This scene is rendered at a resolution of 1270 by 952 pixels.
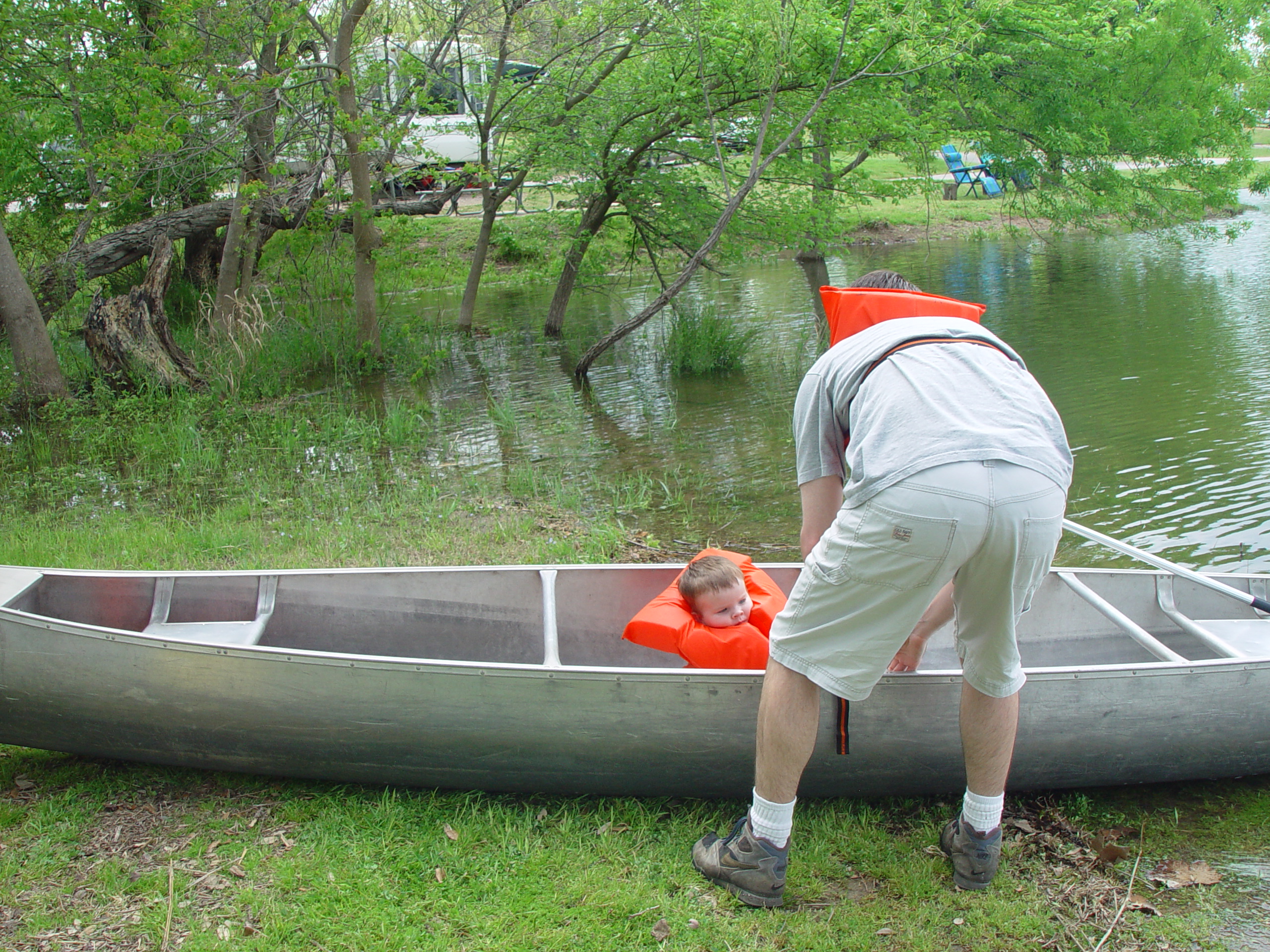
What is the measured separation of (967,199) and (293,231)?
16.6 metres

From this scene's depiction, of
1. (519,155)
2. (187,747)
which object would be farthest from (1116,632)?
(519,155)

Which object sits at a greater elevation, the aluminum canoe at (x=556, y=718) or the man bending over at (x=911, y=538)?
the man bending over at (x=911, y=538)

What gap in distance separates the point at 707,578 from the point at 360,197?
7249 millimetres

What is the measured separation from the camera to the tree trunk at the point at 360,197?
8.36 meters

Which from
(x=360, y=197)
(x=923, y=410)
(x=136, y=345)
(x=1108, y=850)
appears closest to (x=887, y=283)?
(x=923, y=410)

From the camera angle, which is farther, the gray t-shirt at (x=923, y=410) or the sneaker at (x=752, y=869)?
the sneaker at (x=752, y=869)

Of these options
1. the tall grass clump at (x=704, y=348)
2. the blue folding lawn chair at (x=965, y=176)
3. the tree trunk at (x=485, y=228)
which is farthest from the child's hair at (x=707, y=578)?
the blue folding lawn chair at (x=965, y=176)

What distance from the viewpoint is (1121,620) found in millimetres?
3434

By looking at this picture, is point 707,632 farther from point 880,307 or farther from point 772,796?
point 880,307

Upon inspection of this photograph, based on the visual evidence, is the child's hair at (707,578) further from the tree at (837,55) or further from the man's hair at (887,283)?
the tree at (837,55)

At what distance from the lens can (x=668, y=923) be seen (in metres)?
2.55

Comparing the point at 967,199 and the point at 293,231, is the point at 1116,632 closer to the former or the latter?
the point at 293,231

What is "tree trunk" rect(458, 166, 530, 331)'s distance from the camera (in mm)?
10844

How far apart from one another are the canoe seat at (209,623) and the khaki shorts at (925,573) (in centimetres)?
225
